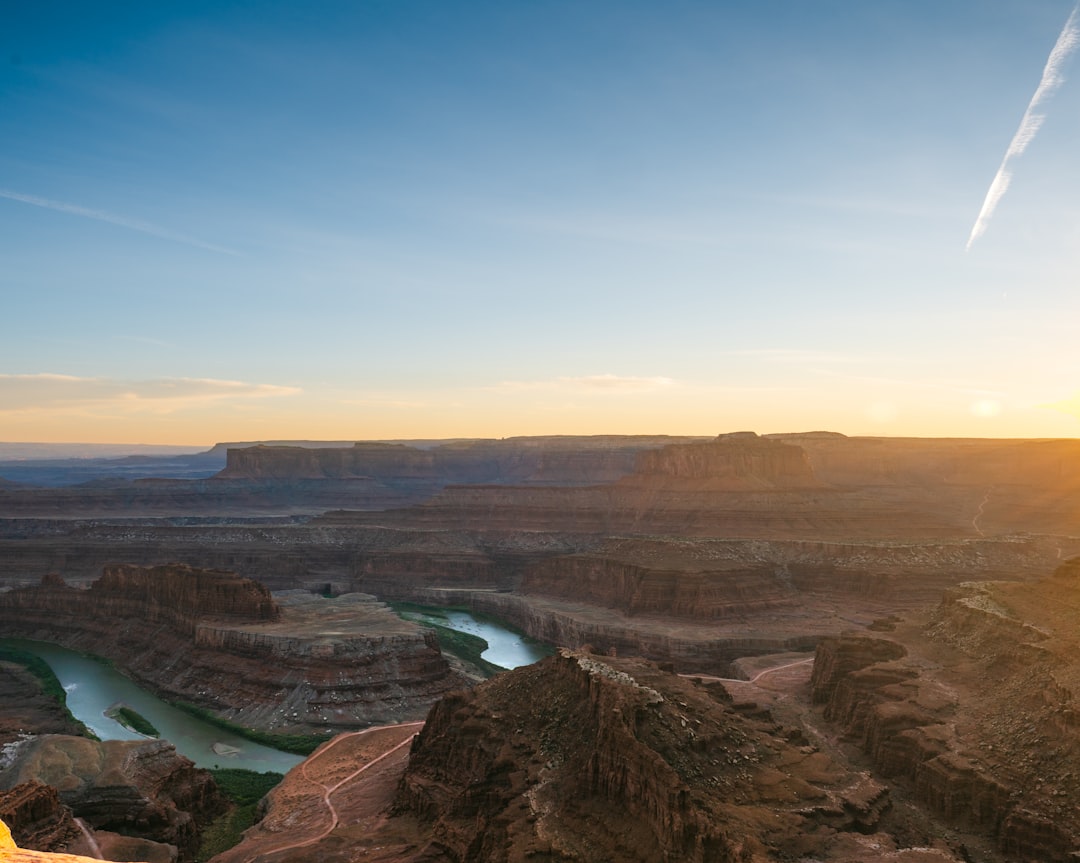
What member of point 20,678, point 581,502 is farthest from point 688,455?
point 20,678

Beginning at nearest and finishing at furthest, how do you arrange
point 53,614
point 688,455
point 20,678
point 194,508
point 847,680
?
point 847,680, point 20,678, point 53,614, point 688,455, point 194,508

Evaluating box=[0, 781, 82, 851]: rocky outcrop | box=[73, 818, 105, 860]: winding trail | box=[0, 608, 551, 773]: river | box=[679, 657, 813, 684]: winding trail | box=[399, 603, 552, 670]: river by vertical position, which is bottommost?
box=[399, 603, 552, 670]: river

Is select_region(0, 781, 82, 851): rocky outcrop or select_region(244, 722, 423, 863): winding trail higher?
select_region(0, 781, 82, 851): rocky outcrop

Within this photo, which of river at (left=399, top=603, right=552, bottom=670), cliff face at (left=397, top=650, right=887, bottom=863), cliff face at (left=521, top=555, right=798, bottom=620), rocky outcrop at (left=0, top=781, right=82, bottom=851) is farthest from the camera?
cliff face at (left=521, top=555, right=798, bottom=620)

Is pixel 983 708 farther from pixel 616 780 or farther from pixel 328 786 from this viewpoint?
pixel 328 786

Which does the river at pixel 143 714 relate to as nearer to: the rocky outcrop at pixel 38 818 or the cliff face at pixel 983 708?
the rocky outcrop at pixel 38 818

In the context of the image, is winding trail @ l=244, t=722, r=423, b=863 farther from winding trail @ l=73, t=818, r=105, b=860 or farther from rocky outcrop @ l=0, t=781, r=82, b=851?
rocky outcrop @ l=0, t=781, r=82, b=851

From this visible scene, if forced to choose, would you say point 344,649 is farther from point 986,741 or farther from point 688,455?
point 688,455

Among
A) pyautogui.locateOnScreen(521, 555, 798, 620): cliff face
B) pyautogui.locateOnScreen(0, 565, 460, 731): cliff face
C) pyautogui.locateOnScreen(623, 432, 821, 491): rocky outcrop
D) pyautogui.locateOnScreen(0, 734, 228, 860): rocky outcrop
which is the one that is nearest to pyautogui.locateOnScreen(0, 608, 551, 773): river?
pyautogui.locateOnScreen(0, 565, 460, 731): cliff face
